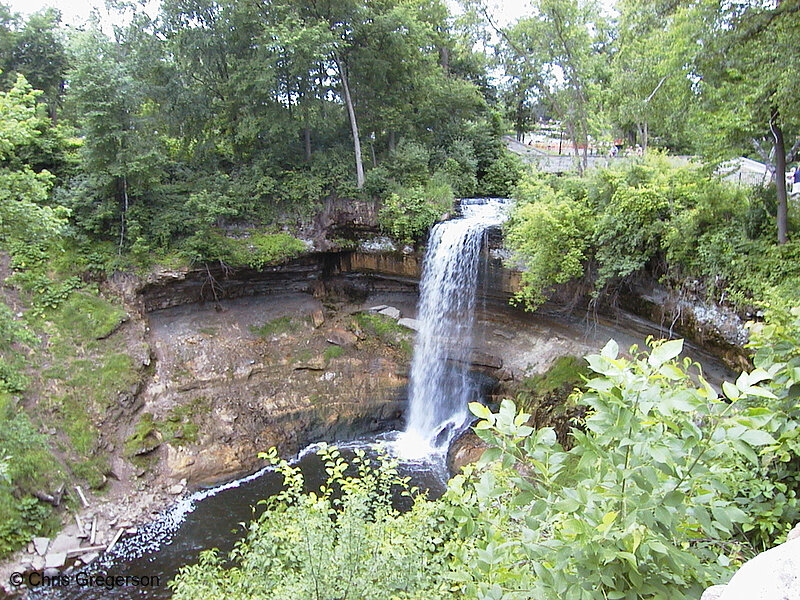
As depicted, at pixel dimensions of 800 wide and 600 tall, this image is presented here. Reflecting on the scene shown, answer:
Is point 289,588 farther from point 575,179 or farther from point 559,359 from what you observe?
point 575,179

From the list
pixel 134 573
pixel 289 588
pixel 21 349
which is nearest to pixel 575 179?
pixel 289 588

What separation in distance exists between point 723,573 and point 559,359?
11768 millimetres

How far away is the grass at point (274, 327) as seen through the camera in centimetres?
1603

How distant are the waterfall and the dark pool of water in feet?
6.08

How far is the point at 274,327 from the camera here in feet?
53.5

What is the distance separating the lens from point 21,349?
12.6 meters

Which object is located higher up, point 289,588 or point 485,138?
point 485,138

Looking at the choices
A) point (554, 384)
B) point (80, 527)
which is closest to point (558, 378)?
point (554, 384)

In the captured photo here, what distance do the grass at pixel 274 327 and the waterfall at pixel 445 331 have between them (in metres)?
4.26

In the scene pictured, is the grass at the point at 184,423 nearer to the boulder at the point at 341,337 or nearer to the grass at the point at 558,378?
the boulder at the point at 341,337

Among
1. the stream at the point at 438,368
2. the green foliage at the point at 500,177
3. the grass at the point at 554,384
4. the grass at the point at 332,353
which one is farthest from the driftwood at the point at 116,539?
the green foliage at the point at 500,177

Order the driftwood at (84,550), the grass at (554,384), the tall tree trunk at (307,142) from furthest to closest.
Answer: the tall tree trunk at (307,142) < the grass at (554,384) < the driftwood at (84,550)

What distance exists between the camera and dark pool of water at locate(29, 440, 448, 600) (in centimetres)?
914
